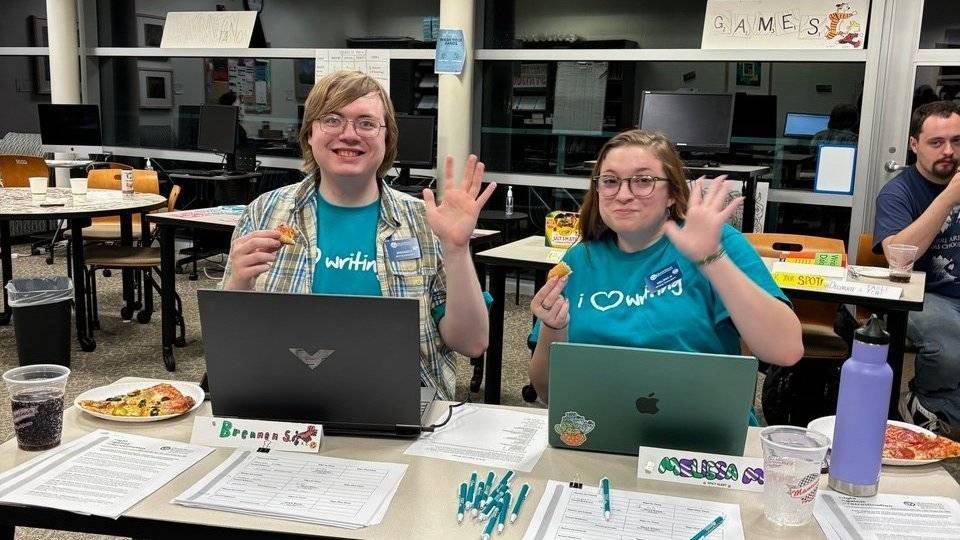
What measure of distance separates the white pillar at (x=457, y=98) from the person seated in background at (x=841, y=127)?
2.40 meters

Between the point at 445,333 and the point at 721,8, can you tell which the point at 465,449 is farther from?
the point at 721,8

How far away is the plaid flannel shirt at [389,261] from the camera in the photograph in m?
1.91

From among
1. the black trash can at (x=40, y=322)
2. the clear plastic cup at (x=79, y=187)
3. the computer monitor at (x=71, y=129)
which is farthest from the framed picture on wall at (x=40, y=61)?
the black trash can at (x=40, y=322)

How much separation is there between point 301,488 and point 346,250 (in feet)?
2.52

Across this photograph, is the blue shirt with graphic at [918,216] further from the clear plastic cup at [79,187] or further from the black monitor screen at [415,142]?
the clear plastic cup at [79,187]

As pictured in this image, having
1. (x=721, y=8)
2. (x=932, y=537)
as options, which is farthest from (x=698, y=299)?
(x=721, y=8)

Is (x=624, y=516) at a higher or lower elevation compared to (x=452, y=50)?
lower

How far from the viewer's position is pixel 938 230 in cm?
315

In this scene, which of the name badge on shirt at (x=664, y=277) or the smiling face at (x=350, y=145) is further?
the smiling face at (x=350, y=145)

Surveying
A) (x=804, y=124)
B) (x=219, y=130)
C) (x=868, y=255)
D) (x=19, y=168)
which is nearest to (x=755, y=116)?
(x=804, y=124)

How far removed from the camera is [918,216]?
11.0 feet

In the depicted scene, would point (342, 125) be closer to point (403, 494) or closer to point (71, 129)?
point (403, 494)

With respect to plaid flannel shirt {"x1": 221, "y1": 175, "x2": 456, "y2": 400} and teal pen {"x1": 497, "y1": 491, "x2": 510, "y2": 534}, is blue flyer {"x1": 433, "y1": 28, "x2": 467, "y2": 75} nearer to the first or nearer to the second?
plaid flannel shirt {"x1": 221, "y1": 175, "x2": 456, "y2": 400}

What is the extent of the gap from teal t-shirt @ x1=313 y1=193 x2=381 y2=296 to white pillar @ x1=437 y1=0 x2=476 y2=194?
3.73 metres
